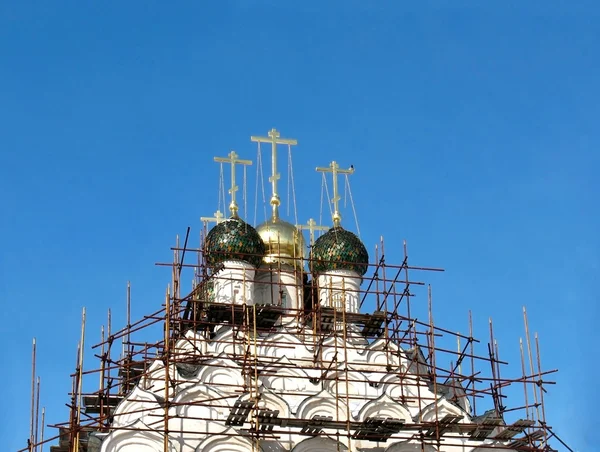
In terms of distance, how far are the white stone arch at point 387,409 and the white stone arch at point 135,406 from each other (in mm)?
3105

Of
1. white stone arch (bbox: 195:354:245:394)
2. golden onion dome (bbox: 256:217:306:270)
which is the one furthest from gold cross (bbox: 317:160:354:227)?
white stone arch (bbox: 195:354:245:394)

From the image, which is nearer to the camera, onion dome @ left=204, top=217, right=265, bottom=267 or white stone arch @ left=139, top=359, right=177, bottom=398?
white stone arch @ left=139, top=359, right=177, bottom=398

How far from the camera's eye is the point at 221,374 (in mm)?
19703

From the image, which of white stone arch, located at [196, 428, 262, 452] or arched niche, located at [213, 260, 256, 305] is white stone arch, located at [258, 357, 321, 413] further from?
arched niche, located at [213, 260, 256, 305]

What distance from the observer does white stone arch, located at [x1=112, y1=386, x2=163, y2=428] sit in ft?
60.5

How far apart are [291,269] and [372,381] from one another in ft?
13.9

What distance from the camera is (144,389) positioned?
62.3 ft

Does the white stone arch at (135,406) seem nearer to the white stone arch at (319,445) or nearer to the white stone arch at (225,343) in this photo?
the white stone arch at (225,343)

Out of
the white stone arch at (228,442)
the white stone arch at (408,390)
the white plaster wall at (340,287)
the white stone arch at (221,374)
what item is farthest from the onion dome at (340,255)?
the white stone arch at (228,442)

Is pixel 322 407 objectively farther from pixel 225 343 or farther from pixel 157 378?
pixel 157 378

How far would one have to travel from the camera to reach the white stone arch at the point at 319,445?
18.1 meters

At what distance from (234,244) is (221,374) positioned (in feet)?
9.99

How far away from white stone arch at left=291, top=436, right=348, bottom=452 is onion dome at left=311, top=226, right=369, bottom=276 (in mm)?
4799

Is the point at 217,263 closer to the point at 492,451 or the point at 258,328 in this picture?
the point at 258,328
